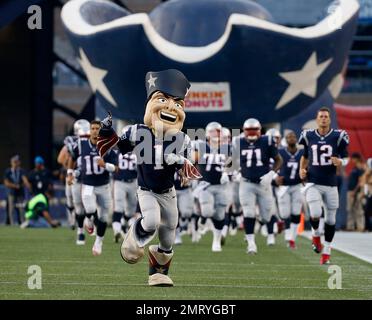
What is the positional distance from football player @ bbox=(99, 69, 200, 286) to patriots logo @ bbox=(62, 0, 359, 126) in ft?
44.2

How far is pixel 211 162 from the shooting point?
18.1m

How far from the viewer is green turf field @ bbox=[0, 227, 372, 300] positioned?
33.5 ft

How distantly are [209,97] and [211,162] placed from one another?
742 centimetres

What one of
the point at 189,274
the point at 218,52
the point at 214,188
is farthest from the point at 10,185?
the point at 189,274

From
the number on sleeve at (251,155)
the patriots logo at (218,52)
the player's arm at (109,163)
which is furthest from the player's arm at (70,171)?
the patriots logo at (218,52)

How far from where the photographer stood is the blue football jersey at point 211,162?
59.4ft

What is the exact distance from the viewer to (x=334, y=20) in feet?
83.6

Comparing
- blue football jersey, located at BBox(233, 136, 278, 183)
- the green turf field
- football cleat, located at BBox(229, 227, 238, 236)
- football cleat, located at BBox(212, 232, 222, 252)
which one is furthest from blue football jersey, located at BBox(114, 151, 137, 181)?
football cleat, located at BBox(229, 227, 238, 236)

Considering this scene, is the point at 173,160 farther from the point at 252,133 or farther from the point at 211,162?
the point at 211,162

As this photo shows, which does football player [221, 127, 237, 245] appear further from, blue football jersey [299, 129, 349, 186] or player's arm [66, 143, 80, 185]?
blue football jersey [299, 129, 349, 186]

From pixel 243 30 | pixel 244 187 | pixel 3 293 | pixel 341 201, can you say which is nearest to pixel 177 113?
pixel 3 293
